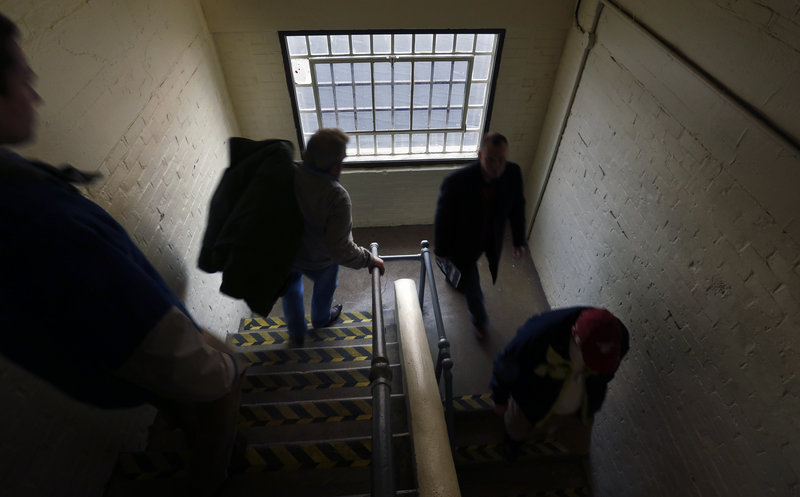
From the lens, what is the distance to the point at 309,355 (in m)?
3.11

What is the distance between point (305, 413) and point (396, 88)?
129 inches

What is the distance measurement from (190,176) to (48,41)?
1.36 m

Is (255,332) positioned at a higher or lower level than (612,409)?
higher

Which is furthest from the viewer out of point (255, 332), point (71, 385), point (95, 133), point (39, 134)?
point (255, 332)

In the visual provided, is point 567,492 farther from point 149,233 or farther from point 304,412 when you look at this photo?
point 149,233

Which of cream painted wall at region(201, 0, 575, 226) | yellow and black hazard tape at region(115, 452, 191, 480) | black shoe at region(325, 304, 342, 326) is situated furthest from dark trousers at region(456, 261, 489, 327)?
yellow and black hazard tape at region(115, 452, 191, 480)

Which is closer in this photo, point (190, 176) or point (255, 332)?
point (190, 176)

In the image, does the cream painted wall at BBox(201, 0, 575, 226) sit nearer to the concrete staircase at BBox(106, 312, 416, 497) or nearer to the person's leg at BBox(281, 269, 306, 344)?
the person's leg at BBox(281, 269, 306, 344)

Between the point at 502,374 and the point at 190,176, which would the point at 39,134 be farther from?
the point at 502,374

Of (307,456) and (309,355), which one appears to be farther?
(309,355)

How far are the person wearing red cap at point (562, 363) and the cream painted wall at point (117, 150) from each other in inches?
76.3

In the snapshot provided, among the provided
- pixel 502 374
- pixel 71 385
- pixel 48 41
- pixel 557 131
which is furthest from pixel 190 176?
pixel 557 131

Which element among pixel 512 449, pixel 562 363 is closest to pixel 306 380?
pixel 512 449

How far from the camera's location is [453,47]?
4.05 m
